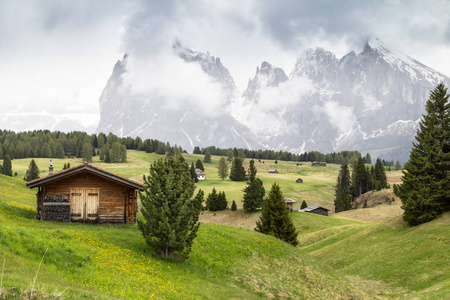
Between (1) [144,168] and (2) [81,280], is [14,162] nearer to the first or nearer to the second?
(1) [144,168]

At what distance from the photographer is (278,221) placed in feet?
147

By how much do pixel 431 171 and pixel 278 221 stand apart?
63.3 feet

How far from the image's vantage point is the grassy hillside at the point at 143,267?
14062 mm

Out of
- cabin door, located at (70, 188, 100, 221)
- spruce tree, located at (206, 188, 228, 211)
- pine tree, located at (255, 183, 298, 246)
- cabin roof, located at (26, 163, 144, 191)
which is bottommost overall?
spruce tree, located at (206, 188, 228, 211)

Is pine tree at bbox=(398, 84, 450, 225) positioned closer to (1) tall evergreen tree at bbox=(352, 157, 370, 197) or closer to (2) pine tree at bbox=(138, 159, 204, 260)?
(2) pine tree at bbox=(138, 159, 204, 260)

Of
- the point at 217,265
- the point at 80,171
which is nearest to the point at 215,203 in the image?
the point at 80,171

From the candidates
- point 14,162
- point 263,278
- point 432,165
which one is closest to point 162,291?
point 263,278

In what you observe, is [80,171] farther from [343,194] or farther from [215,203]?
[343,194]

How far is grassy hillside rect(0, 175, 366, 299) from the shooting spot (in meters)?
14.1

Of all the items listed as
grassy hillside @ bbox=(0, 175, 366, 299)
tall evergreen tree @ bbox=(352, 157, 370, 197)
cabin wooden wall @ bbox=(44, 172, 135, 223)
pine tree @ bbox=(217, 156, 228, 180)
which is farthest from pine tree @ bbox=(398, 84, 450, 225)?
pine tree @ bbox=(217, 156, 228, 180)

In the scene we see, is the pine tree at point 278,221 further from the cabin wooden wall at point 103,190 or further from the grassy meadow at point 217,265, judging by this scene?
the cabin wooden wall at point 103,190

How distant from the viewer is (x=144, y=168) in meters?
166

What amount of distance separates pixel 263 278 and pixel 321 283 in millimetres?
5065

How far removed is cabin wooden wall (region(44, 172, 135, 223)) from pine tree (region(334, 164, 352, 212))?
83.9 m
